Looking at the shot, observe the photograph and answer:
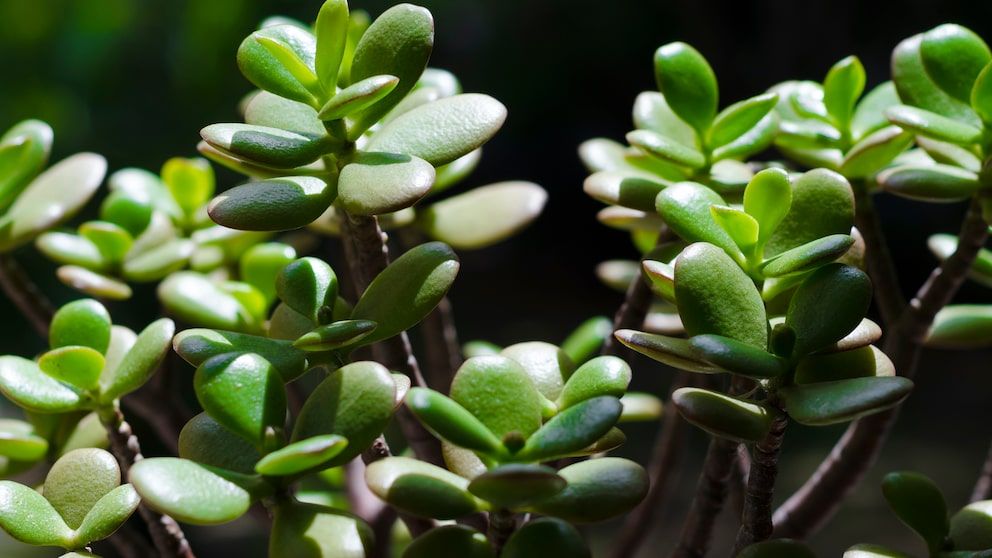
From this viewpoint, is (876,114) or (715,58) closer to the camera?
(876,114)

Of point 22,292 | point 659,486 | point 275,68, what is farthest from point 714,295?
point 22,292

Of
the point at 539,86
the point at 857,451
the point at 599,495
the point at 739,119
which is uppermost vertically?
the point at 739,119

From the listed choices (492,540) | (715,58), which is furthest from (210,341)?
(715,58)

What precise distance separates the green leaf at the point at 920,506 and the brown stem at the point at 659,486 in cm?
24

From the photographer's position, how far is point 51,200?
61 centimetres

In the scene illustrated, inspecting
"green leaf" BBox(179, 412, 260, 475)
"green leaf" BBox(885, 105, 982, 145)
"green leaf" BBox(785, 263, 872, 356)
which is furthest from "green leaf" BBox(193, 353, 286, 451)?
"green leaf" BBox(885, 105, 982, 145)

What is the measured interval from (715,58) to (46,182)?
2.48 meters

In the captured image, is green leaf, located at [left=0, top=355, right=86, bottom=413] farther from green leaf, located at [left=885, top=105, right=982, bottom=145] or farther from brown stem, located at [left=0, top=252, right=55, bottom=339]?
green leaf, located at [left=885, top=105, right=982, bottom=145]

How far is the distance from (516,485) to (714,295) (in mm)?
122

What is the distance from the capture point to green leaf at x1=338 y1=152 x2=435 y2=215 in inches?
15.0

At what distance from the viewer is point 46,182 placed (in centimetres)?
63

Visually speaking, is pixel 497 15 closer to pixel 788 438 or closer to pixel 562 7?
pixel 562 7

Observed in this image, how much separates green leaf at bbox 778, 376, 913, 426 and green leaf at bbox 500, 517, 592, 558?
0.10m

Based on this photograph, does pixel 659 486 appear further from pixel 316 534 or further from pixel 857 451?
pixel 316 534
